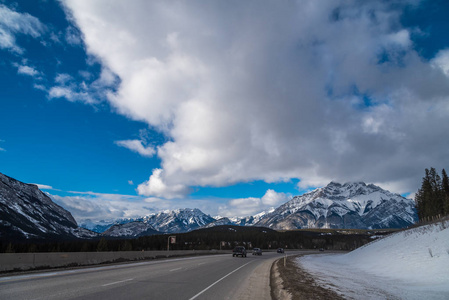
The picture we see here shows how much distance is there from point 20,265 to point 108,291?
1142cm

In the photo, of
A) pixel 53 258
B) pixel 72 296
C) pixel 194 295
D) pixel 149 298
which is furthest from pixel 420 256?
pixel 53 258

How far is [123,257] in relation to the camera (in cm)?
3019

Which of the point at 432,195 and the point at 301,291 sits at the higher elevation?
the point at 432,195

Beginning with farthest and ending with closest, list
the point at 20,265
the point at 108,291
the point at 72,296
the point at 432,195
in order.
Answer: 1. the point at 432,195
2. the point at 20,265
3. the point at 108,291
4. the point at 72,296

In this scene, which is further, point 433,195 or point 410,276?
point 433,195

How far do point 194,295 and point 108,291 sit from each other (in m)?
3.22

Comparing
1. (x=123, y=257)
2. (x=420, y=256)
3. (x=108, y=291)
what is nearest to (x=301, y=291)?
(x=108, y=291)

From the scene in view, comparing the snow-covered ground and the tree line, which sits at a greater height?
the tree line

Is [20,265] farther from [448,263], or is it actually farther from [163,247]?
[163,247]

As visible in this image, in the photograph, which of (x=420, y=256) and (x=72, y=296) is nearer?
(x=72, y=296)

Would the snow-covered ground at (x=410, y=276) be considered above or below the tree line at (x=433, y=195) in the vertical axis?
below

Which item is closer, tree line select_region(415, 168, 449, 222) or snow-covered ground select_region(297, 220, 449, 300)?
snow-covered ground select_region(297, 220, 449, 300)

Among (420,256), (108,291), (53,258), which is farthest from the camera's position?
(420,256)

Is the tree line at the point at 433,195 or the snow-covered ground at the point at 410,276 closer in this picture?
the snow-covered ground at the point at 410,276
